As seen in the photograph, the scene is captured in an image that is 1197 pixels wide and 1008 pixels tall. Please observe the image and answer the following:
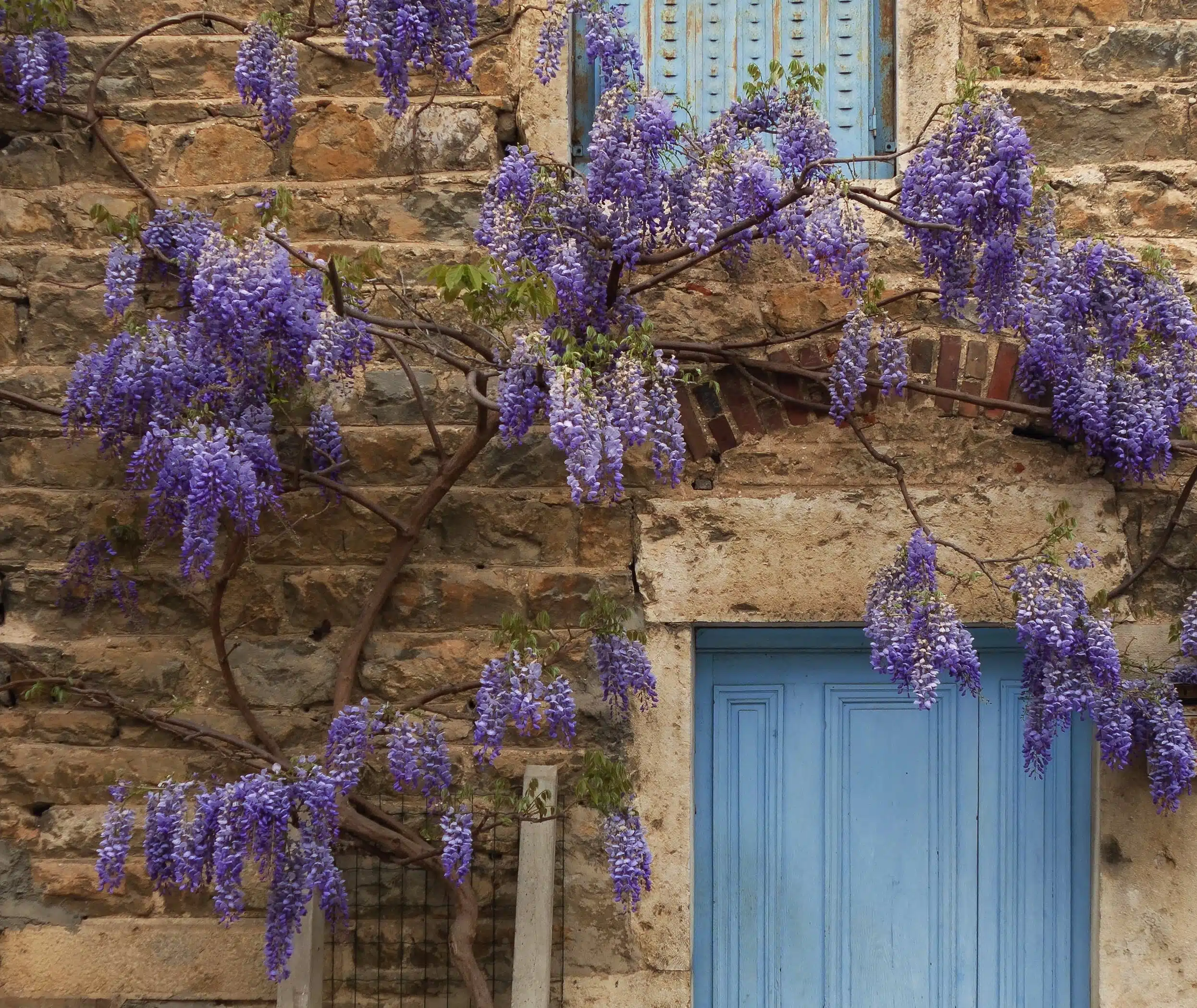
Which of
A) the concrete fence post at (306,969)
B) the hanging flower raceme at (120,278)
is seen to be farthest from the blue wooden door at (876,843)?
the hanging flower raceme at (120,278)

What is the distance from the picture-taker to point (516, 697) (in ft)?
9.93

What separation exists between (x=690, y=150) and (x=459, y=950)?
2.01 meters

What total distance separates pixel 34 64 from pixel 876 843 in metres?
3.10

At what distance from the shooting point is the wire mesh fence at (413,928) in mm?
3451

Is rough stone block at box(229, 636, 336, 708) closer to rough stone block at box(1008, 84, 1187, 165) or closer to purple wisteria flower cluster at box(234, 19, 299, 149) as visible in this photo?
purple wisteria flower cluster at box(234, 19, 299, 149)

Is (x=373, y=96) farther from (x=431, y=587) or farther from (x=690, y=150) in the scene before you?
(x=431, y=587)

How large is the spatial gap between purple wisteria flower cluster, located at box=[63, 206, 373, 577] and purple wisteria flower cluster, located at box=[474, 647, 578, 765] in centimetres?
68

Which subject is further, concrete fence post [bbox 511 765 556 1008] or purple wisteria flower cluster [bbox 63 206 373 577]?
concrete fence post [bbox 511 765 556 1008]

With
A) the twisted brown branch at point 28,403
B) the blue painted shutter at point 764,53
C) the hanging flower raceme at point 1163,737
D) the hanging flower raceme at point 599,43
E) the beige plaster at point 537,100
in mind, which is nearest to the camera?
the hanging flower raceme at point 1163,737

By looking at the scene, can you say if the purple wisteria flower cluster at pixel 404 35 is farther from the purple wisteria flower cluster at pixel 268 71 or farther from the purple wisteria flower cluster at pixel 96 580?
the purple wisteria flower cluster at pixel 96 580

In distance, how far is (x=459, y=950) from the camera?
3180 mm

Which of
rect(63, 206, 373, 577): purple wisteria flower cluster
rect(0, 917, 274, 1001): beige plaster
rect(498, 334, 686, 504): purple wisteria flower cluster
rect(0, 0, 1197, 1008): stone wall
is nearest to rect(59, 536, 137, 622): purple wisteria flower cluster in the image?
rect(0, 0, 1197, 1008): stone wall

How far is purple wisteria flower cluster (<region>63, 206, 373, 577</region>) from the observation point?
2975 millimetres

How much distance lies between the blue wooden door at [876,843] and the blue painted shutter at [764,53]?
145 cm
